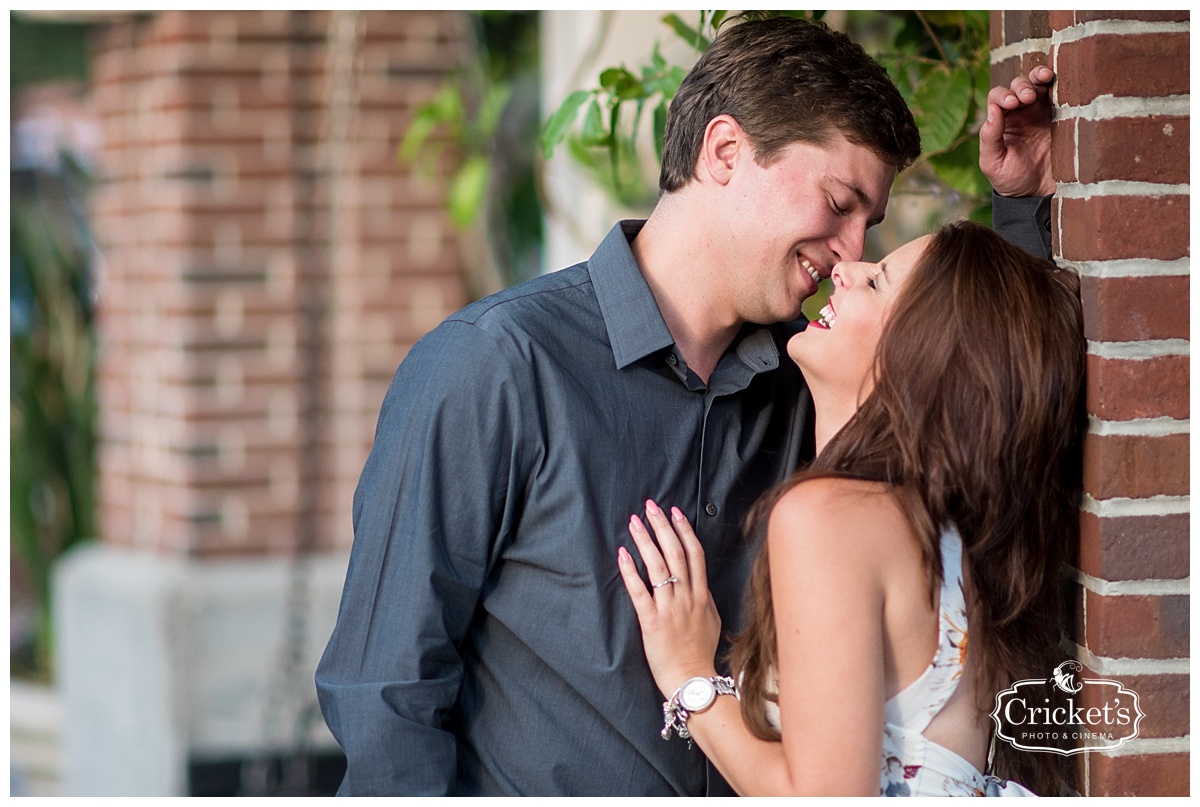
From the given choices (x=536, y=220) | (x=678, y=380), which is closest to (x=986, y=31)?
(x=678, y=380)

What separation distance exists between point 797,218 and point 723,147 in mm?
180

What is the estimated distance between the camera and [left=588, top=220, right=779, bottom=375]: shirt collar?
1.80m

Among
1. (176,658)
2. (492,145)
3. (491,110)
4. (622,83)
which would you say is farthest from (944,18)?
(176,658)

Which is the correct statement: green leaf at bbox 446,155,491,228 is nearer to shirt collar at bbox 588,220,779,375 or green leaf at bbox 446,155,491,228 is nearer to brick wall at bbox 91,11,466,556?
brick wall at bbox 91,11,466,556

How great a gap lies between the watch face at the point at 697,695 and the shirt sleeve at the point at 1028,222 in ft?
2.65

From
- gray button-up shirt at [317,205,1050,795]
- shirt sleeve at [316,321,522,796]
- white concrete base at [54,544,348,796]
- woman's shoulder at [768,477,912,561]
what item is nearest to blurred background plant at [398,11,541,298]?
white concrete base at [54,544,348,796]

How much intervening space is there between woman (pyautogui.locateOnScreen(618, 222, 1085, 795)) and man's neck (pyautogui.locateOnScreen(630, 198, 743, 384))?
0.26 m

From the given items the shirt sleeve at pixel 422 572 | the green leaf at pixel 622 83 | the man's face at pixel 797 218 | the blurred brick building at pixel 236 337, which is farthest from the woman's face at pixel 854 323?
the blurred brick building at pixel 236 337

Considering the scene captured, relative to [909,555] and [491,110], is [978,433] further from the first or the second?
[491,110]

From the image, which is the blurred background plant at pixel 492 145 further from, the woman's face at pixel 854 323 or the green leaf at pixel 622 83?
the woman's face at pixel 854 323

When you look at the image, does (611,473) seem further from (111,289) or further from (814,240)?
(111,289)

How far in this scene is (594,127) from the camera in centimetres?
234

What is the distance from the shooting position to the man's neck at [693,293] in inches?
75.9
